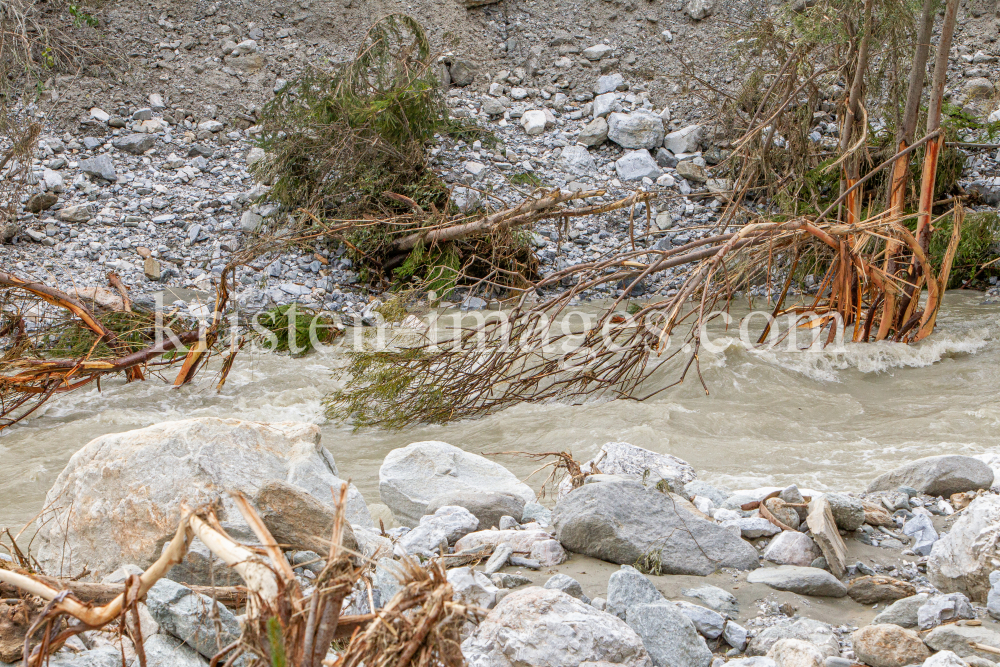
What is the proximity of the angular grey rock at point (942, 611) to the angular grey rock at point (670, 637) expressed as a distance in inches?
22.2

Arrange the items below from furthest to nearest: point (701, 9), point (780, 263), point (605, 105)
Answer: point (701, 9) < point (605, 105) < point (780, 263)

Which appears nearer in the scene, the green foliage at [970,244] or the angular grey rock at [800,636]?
the angular grey rock at [800,636]

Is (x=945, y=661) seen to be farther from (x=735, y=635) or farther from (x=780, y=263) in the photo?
(x=780, y=263)

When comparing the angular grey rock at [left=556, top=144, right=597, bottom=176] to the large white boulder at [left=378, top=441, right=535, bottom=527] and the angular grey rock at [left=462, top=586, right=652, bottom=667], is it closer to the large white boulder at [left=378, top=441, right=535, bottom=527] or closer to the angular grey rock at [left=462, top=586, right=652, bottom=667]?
the large white boulder at [left=378, top=441, right=535, bottom=527]

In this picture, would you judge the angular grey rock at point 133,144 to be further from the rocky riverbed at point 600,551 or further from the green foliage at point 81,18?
the rocky riverbed at point 600,551

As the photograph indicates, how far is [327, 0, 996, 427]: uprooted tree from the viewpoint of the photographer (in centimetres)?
462

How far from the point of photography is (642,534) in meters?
2.51

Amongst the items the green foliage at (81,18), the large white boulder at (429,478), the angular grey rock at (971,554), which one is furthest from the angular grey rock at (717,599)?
the green foliage at (81,18)

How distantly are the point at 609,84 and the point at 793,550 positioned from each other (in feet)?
28.8

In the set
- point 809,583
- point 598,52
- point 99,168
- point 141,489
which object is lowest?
point 809,583

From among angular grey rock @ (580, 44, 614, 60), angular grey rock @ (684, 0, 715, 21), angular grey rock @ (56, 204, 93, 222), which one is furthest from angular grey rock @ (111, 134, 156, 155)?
angular grey rock @ (684, 0, 715, 21)

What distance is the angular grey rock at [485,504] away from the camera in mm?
2867

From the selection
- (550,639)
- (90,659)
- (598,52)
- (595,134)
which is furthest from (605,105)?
(90,659)

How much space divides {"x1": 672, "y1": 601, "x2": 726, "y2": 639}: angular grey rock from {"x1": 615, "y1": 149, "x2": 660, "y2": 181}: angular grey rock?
7.43 metres
